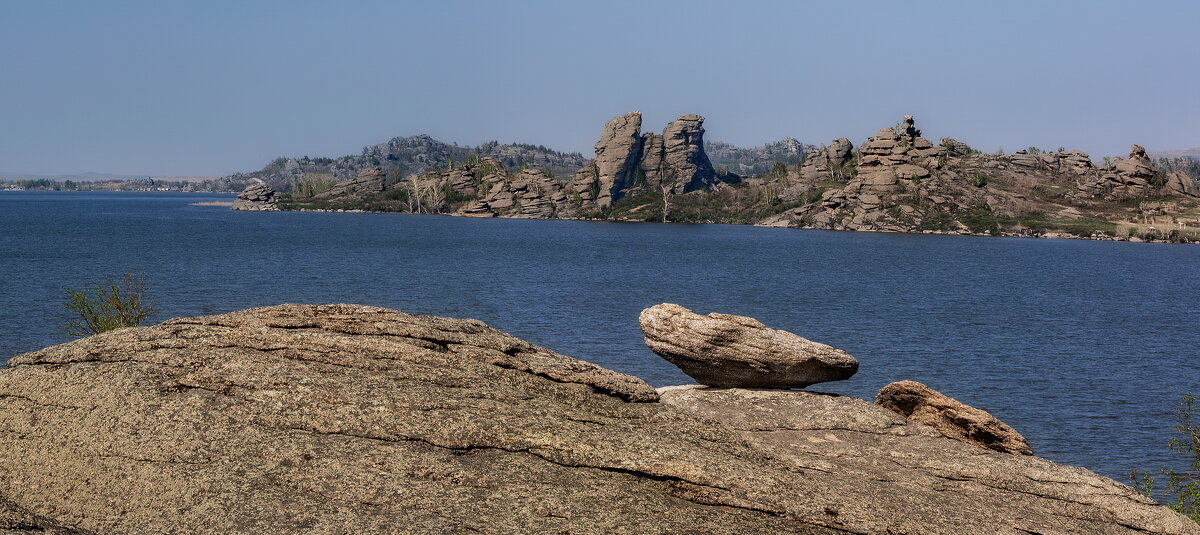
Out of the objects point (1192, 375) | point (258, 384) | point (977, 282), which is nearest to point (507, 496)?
point (258, 384)

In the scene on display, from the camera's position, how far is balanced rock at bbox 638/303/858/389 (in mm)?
22688

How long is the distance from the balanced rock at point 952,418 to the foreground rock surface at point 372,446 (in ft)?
17.7

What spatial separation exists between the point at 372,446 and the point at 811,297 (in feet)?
251

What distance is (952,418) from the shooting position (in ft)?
74.6

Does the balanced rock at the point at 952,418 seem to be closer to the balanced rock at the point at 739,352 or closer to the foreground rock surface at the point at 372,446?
the balanced rock at the point at 739,352

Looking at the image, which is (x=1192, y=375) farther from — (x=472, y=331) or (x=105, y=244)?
(x=105, y=244)

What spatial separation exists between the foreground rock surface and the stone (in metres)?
0.15

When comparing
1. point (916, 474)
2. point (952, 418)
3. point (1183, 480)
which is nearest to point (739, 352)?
point (916, 474)

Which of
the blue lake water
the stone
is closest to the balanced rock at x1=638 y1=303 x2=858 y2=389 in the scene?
the stone

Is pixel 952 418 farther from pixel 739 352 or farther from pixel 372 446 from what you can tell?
pixel 372 446

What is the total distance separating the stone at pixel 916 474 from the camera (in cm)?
1562

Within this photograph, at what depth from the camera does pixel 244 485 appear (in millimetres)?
12000

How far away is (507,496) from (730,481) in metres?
3.53

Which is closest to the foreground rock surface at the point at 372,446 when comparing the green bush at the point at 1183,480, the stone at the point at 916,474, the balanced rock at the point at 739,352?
the stone at the point at 916,474
